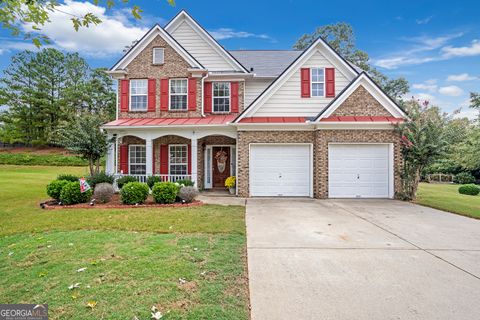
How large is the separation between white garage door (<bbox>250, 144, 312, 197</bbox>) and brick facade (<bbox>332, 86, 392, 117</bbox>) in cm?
238

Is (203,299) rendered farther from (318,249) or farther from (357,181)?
(357,181)

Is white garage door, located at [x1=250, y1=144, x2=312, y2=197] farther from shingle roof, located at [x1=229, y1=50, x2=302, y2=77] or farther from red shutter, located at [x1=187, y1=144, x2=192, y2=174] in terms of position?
shingle roof, located at [x1=229, y1=50, x2=302, y2=77]

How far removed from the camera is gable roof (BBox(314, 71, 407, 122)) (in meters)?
11.5

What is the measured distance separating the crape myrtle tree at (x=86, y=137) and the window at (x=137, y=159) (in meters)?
1.72

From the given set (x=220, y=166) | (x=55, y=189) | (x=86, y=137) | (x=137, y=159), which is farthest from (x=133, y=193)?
(x=220, y=166)

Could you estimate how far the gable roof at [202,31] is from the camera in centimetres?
1491

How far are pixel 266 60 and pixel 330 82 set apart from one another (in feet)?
19.1

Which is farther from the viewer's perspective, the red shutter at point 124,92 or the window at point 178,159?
the red shutter at point 124,92

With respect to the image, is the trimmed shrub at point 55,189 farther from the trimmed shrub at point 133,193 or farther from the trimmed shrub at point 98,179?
the trimmed shrub at point 133,193

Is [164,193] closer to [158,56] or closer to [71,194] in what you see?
[71,194]

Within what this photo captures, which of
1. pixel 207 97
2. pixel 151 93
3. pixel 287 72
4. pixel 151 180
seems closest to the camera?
pixel 151 180

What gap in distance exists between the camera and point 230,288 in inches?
134

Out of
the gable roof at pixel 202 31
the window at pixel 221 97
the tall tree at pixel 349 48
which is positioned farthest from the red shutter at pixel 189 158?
the tall tree at pixel 349 48

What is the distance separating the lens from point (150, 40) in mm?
14289
